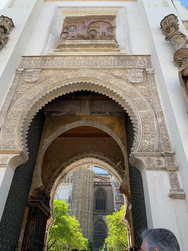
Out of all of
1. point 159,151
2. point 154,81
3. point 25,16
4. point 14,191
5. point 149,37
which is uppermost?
point 25,16

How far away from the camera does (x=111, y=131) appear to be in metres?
5.09

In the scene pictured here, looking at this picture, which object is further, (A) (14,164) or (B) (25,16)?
(B) (25,16)

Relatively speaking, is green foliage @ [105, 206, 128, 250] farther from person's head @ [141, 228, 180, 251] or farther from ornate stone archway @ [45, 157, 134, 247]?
person's head @ [141, 228, 180, 251]

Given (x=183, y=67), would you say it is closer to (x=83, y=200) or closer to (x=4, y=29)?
(x=4, y=29)

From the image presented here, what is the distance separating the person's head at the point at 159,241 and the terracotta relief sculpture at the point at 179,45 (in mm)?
2268

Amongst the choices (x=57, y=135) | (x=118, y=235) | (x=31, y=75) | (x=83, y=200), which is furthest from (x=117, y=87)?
(x=83, y=200)

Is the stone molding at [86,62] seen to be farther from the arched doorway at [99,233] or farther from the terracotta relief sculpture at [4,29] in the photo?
the arched doorway at [99,233]

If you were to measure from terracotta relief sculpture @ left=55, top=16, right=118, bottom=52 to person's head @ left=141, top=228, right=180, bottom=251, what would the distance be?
164 inches

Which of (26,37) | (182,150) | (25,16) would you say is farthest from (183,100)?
(25,16)

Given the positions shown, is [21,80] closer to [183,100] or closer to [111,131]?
[111,131]

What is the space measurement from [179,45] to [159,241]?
11.8 feet

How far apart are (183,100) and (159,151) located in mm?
876

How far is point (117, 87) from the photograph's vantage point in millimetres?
3602

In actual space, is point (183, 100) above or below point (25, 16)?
below
